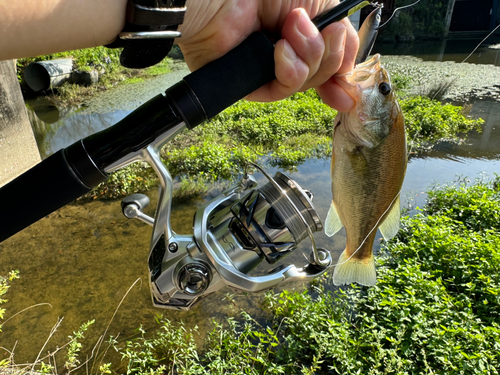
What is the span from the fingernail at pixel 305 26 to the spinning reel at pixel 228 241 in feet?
1.78

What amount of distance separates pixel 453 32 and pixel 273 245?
36480 mm

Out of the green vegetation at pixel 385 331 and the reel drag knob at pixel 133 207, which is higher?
the reel drag knob at pixel 133 207

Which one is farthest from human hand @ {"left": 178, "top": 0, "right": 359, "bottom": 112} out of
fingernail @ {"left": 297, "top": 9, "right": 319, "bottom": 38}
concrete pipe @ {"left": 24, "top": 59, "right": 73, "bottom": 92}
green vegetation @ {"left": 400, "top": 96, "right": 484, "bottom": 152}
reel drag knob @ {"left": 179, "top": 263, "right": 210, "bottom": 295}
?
concrete pipe @ {"left": 24, "top": 59, "right": 73, "bottom": 92}

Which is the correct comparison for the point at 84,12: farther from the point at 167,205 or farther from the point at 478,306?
the point at 478,306

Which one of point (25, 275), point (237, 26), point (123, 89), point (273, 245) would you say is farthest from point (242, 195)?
point (123, 89)

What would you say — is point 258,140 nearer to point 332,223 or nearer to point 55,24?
point 332,223

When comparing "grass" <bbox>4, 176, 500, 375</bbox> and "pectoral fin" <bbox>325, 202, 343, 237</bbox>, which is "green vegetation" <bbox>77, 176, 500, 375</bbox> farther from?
"pectoral fin" <bbox>325, 202, 343, 237</bbox>

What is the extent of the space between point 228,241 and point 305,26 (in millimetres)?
877

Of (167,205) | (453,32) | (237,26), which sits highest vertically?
(237,26)

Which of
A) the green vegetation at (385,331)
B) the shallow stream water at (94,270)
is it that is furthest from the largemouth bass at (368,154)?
the shallow stream water at (94,270)

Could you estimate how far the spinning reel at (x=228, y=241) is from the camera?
1.26 m

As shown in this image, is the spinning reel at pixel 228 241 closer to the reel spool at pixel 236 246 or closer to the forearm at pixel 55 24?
the reel spool at pixel 236 246

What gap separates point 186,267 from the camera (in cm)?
128

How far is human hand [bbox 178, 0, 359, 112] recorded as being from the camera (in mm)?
1255
